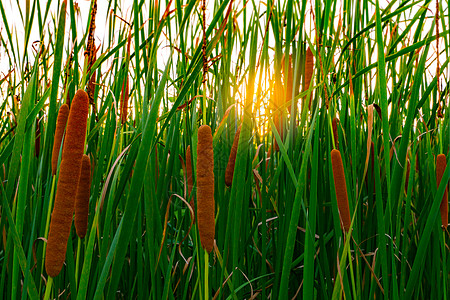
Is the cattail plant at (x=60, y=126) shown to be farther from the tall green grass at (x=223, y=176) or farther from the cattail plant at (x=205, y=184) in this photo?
the cattail plant at (x=205, y=184)

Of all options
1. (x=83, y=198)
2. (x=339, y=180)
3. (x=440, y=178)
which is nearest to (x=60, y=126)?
(x=83, y=198)

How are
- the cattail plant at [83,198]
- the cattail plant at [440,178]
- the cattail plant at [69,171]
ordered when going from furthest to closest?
the cattail plant at [440,178] → the cattail plant at [83,198] → the cattail plant at [69,171]

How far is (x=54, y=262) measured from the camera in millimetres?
647

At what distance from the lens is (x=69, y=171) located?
598 millimetres

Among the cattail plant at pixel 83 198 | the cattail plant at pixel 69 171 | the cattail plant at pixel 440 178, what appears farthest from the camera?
the cattail plant at pixel 440 178

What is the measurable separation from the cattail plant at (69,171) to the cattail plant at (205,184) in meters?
0.19

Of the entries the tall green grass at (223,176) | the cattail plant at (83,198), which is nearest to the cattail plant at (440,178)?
the tall green grass at (223,176)

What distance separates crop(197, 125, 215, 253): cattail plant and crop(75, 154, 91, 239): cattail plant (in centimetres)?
21

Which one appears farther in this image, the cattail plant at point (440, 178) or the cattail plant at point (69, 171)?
the cattail plant at point (440, 178)

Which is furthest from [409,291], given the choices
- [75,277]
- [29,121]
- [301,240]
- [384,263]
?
[29,121]

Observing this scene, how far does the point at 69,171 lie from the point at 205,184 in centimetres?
22

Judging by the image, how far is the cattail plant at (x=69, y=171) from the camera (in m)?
0.59

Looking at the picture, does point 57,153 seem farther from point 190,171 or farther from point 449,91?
point 449,91

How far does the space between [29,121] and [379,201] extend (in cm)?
70
